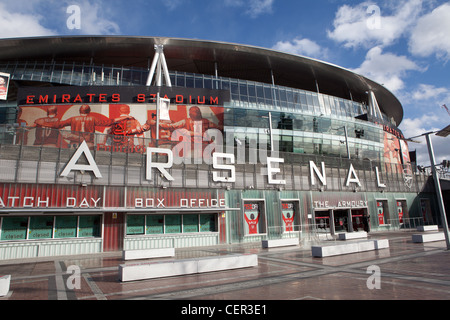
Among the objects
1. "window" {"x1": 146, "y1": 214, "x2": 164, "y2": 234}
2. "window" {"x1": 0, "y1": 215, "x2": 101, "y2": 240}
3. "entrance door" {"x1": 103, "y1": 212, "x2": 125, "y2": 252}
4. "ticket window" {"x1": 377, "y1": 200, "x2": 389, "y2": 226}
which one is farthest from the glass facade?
"window" {"x1": 0, "y1": 215, "x2": 101, "y2": 240}

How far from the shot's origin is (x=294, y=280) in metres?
10.2

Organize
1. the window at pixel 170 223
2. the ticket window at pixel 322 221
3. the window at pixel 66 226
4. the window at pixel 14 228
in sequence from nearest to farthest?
the window at pixel 14 228
the window at pixel 66 226
the window at pixel 170 223
the ticket window at pixel 322 221

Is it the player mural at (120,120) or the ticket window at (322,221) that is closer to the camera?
the ticket window at (322,221)

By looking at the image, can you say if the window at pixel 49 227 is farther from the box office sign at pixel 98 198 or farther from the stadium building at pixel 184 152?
the box office sign at pixel 98 198

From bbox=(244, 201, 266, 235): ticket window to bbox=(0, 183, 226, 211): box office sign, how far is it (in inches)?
110

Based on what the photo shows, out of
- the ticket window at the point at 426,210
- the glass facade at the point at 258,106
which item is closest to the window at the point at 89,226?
the glass facade at the point at 258,106

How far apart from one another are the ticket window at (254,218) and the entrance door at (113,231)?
10.7 m

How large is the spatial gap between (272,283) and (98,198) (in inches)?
611

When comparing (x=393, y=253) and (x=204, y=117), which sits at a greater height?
(x=204, y=117)

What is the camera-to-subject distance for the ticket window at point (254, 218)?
26703 millimetres

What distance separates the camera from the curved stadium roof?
41.7 m
